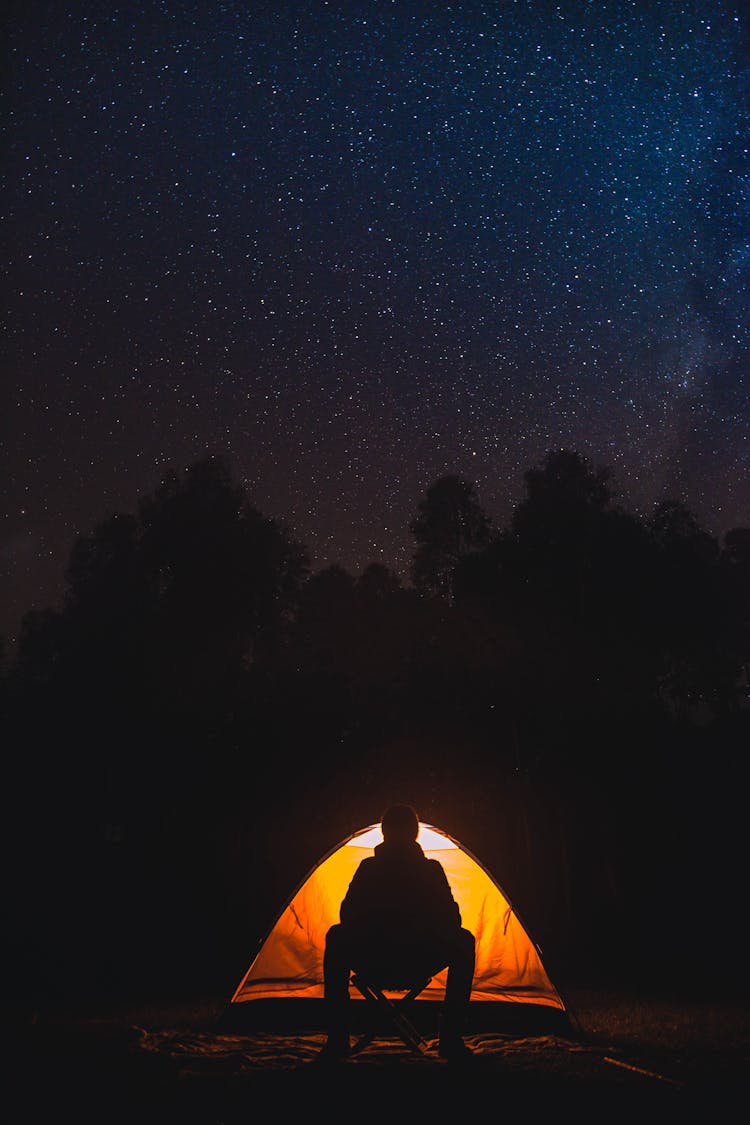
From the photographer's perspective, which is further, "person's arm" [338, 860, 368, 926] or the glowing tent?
the glowing tent

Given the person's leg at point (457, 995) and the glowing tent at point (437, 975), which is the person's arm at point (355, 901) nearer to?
the person's leg at point (457, 995)

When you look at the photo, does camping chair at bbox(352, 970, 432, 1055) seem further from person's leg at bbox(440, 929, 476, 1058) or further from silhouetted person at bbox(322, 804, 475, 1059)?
person's leg at bbox(440, 929, 476, 1058)

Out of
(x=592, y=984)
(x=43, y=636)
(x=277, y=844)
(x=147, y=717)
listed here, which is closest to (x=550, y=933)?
(x=592, y=984)

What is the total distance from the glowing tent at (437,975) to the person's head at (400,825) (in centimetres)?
168

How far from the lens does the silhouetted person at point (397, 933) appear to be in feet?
16.3

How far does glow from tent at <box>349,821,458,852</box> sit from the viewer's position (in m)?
8.11

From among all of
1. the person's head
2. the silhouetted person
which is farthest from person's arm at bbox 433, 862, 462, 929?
the person's head

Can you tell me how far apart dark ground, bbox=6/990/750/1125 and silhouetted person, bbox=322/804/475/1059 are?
35 cm

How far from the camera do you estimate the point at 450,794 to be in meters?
26.4

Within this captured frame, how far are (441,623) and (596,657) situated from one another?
499cm

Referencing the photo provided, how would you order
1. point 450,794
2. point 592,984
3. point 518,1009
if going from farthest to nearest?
point 450,794
point 592,984
point 518,1009

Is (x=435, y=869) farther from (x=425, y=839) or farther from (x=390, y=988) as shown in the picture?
(x=425, y=839)

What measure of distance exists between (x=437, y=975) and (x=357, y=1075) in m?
2.34

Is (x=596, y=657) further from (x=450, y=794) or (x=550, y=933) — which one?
(x=550, y=933)
